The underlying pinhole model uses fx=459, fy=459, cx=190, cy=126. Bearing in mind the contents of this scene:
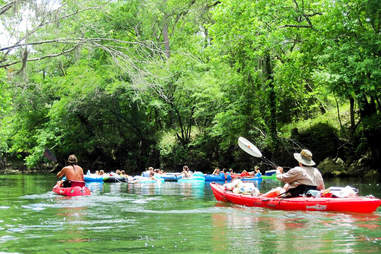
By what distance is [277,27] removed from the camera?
20438 millimetres

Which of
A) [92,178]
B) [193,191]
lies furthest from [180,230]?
[92,178]

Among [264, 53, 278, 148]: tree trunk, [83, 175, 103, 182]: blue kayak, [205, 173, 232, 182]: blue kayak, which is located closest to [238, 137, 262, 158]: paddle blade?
[205, 173, 232, 182]: blue kayak

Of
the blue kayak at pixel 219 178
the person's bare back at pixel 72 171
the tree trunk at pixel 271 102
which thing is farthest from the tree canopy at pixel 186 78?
the blue kayak at pixel 219 178

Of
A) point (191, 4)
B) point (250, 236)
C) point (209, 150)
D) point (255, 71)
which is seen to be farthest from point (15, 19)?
point (191, 4)

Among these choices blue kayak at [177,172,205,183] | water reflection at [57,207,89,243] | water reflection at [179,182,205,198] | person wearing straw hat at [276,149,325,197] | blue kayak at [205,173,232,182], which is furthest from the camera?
blue kayak at [205,173,232,182]

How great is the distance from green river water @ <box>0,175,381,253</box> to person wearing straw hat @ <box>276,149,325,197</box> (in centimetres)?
79

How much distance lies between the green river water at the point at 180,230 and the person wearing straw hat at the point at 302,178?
0.79 metres

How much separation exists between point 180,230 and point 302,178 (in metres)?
3.89

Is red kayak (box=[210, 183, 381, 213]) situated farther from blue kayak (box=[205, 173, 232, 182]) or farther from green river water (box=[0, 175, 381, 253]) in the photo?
blue kayak (box=[205, 173, 232, 182])

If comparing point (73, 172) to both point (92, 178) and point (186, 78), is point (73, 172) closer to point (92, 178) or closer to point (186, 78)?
point (92, 178)

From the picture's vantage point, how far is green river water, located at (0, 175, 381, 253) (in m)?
5.97

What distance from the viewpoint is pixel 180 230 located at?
24.5 feet

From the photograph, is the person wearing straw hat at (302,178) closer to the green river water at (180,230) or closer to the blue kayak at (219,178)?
the green river water at (180,230)

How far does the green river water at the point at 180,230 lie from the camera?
5.97 meters
